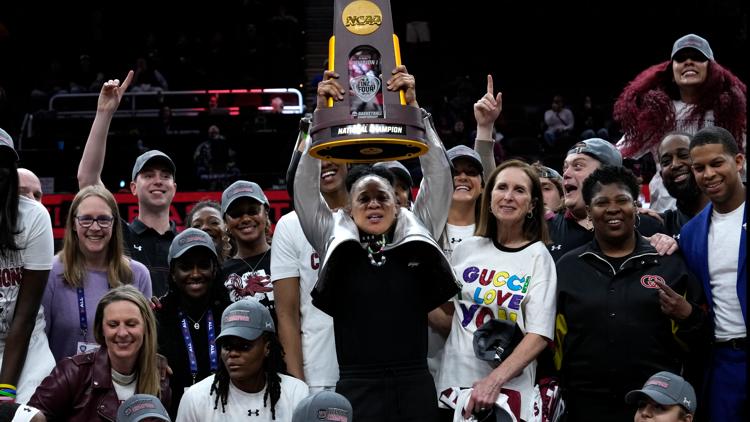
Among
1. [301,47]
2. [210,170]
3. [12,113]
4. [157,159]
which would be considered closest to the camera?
[157,159]

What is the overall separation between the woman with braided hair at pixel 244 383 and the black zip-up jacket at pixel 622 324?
1193 mm

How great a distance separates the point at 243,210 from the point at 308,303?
28.5 inches

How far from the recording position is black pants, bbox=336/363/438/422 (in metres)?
4.43

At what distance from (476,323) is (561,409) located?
516 millimetres

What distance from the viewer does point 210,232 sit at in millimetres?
6145

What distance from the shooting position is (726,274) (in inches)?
190

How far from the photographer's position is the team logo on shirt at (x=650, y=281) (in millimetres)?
4723

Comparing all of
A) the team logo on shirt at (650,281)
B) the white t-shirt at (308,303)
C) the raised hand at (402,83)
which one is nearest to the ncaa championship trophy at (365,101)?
the raised hand at (402,83)

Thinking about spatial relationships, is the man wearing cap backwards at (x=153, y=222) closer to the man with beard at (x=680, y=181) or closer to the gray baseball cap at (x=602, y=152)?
the gray baseball cap at (x=602, y=152)

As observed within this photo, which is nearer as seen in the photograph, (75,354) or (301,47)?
(75,354)

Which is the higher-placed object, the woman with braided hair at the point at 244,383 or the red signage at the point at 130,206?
the red signage at the point at 130,206

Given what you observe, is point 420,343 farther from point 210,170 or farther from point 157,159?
point 210,170

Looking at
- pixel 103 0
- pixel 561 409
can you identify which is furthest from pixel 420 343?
pixel 103 0

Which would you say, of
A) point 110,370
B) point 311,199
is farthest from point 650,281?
point 110,370
